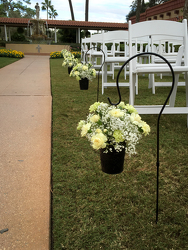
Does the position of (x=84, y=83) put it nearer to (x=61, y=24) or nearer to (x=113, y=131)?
(x=113, y=131)

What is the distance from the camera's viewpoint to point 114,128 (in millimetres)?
1403

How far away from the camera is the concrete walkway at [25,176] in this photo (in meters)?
1.23

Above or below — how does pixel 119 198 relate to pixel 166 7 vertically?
below

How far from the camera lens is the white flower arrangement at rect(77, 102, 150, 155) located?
1.38 m

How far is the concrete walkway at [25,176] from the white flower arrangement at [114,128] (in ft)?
1.66

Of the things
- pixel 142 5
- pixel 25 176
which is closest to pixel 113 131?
pixel 25 176

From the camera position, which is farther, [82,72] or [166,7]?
[166,7]

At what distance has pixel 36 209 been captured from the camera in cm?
142

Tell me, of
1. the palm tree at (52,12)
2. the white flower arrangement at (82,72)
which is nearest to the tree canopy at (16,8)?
the palm tree at (52,12)

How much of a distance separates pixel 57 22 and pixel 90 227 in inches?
1017

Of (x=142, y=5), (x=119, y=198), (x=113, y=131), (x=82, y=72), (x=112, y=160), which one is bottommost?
(x=119, y=198)

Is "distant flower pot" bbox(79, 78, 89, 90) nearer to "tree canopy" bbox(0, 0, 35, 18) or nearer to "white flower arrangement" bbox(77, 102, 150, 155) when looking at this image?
"white flower arrangement" bbox(77, 102, 150, 155)

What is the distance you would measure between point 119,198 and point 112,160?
243 millimetres

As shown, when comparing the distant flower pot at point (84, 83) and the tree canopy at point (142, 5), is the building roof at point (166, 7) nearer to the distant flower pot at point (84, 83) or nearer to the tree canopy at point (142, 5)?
the tree canopy at point (142, 5)
